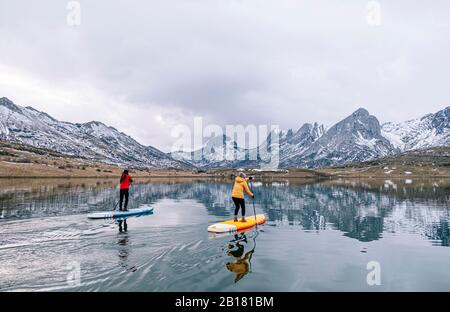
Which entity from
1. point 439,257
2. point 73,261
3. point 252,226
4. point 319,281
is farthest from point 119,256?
point 439,257

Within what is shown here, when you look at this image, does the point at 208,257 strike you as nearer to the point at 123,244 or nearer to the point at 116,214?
the point at 123,244

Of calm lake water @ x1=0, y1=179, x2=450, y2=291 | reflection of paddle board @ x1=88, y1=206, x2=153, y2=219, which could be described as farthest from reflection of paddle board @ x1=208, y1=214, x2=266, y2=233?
reflection of paddle board @ x1=88, y1=206, x2=153, y2=219

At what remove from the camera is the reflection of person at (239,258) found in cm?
1890

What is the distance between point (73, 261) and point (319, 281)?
14.3 m

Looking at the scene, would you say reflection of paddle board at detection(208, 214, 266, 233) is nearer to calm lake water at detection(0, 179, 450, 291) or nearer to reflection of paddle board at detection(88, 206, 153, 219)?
calm lake water at detection(0, 179, 450, 291)

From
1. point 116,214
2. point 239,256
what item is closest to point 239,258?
point 239,256

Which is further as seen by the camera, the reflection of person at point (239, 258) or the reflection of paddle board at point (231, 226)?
the reflection of paddle board at point (231, 226)

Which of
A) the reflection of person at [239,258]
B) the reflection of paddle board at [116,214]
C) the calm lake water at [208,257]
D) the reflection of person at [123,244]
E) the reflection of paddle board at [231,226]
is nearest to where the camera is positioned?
the calm lake water at [208,257]

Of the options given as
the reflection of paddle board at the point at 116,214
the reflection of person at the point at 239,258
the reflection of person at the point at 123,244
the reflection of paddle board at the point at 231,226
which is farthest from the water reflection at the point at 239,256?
the reflection of paddle board at the point at 116,214

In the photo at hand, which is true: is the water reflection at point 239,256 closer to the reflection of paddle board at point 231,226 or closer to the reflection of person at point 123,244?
the reflection of paddle board at point 231,226

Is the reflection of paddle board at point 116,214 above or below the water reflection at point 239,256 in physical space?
above

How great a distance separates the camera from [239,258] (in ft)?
72.0

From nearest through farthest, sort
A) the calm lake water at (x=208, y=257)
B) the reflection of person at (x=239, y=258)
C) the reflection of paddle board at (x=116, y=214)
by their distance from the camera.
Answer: the calm lake water at (x=208, y=257) → the reflection of person at (x=239, y=258) → the reflection of paddle board at (x=116, y=214)

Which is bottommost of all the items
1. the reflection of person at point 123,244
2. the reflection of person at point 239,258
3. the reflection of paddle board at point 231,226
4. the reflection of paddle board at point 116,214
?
the reflection of person at point 239,258
